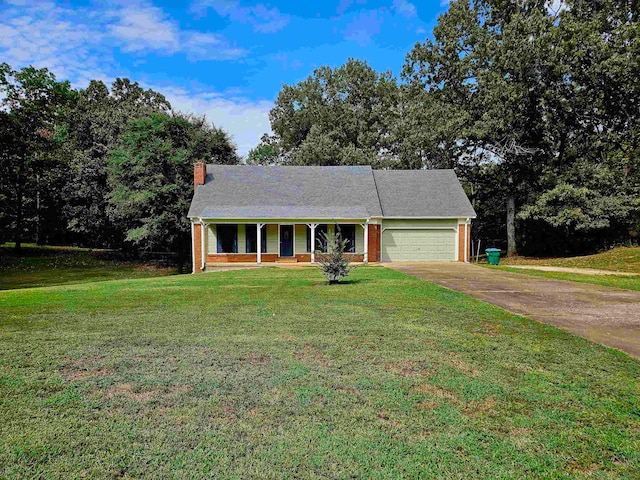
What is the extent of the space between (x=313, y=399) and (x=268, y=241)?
1801cm

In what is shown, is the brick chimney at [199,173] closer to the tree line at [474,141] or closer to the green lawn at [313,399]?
the tree line at [474,141]

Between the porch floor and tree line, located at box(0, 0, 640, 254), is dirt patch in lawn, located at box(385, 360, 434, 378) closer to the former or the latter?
the porch floor

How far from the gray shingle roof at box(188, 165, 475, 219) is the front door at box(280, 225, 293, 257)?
3.94 ft

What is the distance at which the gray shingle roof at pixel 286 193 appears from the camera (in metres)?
21.0

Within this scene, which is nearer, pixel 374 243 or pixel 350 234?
pixel 374 243

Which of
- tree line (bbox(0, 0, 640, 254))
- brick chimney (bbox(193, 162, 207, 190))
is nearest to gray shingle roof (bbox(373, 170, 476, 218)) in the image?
tree line (bbox(0, 0, 640, 254))

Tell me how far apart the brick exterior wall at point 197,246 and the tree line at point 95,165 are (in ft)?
10.7

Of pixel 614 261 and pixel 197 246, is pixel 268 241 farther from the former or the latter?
pixel 614 261

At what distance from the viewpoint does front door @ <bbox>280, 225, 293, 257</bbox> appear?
21906mm

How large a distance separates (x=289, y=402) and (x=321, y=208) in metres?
18.0

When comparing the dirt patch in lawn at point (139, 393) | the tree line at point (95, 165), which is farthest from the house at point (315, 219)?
the dirt patch in lawn at point (139, 393)

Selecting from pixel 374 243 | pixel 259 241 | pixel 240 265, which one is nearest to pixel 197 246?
pixel 240 265

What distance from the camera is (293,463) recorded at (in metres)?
3.09

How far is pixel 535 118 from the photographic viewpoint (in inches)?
1016
